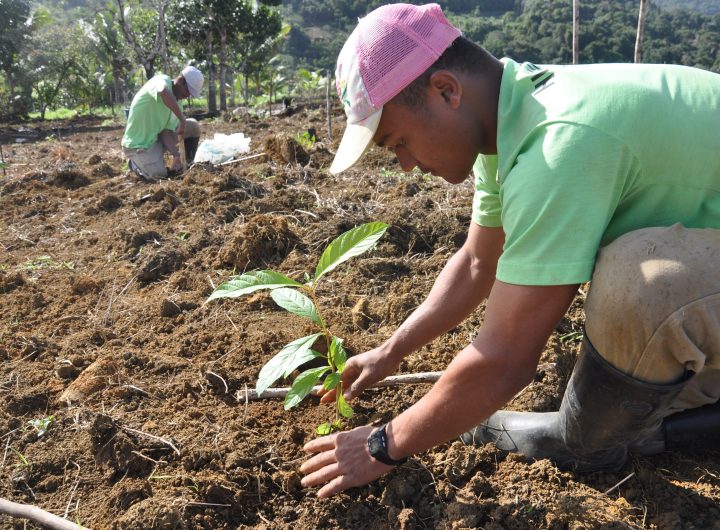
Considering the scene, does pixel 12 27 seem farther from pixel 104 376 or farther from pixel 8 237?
pixel 104 376

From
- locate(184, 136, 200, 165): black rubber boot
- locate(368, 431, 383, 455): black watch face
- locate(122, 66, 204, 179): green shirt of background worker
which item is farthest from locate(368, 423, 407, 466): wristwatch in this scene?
locate(184, 136, 200, 165): black rubber boot

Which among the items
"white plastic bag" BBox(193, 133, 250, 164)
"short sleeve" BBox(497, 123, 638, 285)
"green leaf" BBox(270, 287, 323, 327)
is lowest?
"white plastic bag" BBox(193, 133, 250, 164)

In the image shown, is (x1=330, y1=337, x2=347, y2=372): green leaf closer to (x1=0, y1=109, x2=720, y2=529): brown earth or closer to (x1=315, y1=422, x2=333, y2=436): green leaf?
(x1=315, y1=422, x2=333, y2=436): green leaf

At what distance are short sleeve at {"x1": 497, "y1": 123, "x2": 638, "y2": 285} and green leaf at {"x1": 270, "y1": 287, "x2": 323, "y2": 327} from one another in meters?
0.64

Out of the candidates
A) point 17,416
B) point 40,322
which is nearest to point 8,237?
point 40,322

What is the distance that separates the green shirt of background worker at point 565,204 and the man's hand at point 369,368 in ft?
1.03

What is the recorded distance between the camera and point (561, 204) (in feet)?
3.44

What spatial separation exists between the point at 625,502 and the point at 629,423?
26 cm

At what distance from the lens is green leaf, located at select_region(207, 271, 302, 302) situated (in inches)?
56.7

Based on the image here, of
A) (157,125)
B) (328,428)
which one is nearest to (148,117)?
(157,125)

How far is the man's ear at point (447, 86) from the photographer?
1.21m

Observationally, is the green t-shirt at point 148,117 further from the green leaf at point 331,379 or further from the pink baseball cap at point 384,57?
Result: the pink baseball cap at point 384,57

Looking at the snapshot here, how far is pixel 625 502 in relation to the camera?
1397 millimetres

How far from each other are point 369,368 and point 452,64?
0.89m
